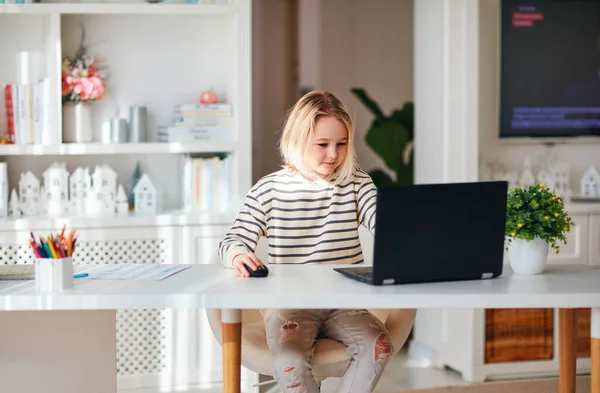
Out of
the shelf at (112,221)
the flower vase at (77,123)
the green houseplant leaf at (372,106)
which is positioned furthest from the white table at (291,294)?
the green houseplant leaf at (372,106)

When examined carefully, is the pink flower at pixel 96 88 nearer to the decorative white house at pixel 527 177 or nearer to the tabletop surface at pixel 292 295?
the tabletop surface at pixel 292 295

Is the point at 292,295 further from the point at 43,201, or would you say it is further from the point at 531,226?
the point at 43,201

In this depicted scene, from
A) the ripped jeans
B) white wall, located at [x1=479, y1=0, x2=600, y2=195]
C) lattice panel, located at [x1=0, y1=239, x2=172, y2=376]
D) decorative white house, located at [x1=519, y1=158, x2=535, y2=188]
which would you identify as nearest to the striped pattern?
the ripped jeans

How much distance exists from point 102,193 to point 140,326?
1.92 ft

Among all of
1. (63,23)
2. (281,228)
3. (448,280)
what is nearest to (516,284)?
(448,280)

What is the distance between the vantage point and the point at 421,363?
407cm

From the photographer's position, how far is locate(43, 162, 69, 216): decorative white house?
3674 millimetres

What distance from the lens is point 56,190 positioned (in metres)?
3.67

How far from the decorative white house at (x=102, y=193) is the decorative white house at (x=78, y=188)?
0.09 ft

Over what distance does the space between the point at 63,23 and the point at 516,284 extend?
2.53 meters

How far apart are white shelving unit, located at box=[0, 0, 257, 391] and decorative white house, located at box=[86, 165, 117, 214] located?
3.6 inches

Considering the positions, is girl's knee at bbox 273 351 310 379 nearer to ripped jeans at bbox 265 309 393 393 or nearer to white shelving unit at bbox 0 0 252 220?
ripped jeans at bbox 265 309 393 393

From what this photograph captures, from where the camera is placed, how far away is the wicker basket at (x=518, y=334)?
384 cm

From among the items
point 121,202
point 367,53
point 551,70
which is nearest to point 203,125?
point 121,202
